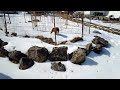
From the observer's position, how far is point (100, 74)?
37.2 ft

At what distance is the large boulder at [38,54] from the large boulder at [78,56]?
1.39m

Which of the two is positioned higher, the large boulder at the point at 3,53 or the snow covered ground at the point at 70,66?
the large boulder at the point at 3,53

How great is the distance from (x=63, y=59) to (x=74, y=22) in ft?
39.5

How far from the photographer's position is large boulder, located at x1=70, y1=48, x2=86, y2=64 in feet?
40.5

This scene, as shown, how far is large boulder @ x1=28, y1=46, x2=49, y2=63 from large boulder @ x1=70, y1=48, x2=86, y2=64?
4.57 feet

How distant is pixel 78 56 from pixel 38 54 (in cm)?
207

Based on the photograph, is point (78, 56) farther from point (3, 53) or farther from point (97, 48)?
point (3, 53)

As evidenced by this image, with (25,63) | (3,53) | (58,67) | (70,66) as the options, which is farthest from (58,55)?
(3,53)

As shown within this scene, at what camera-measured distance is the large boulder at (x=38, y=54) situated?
12.3m

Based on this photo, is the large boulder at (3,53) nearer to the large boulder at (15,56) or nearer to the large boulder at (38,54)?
the large boulder at (15,56)

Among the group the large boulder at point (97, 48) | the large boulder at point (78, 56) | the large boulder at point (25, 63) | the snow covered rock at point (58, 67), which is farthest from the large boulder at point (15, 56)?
the large boulder at point (97, 48)

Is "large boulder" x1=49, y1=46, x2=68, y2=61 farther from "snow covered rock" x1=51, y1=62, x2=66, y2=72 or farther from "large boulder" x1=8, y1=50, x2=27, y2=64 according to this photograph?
"large boulder" x1=8, y1=50, x2=27, y2=64

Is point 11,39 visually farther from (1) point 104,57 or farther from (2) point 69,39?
(1) point 104,57
